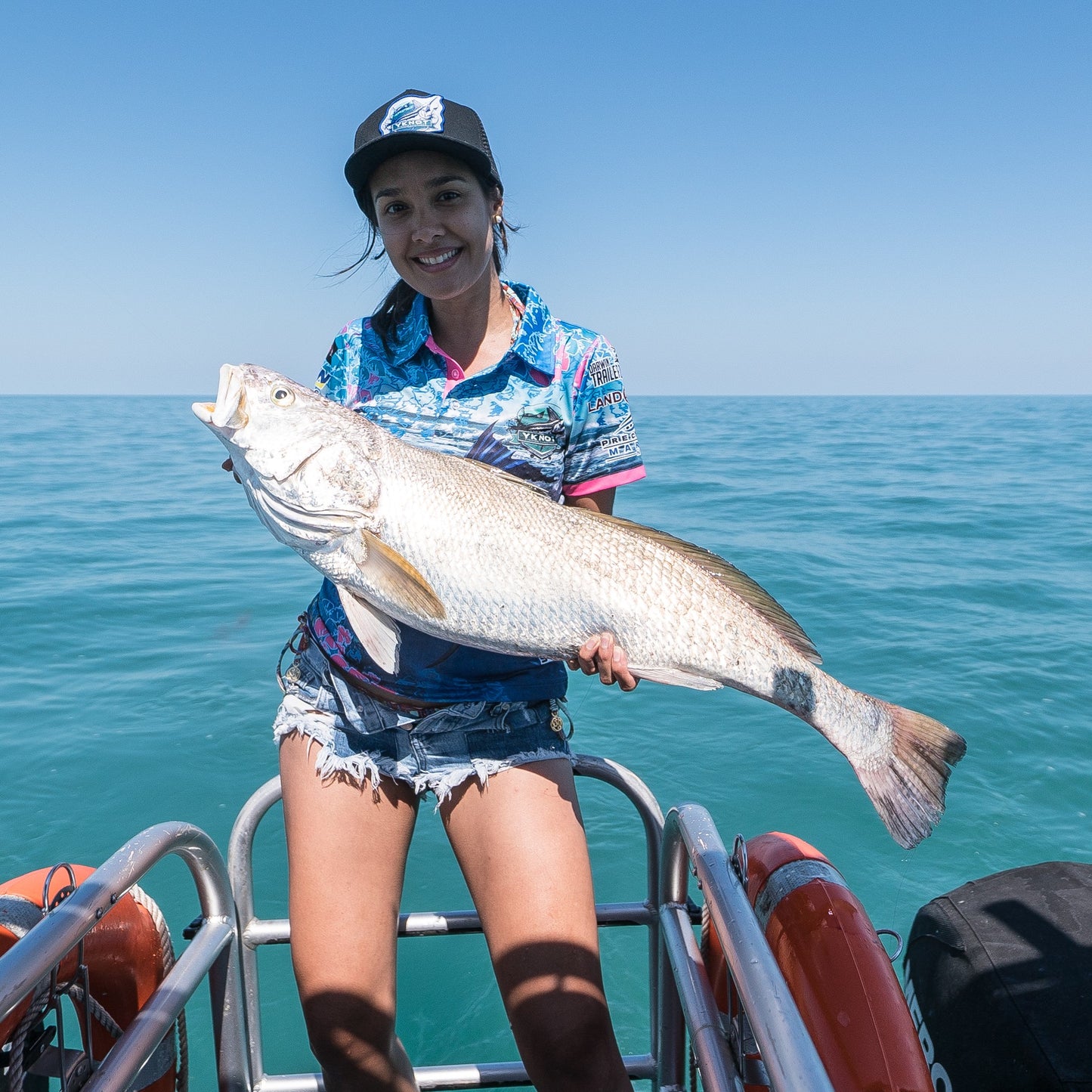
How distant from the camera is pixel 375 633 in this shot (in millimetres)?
2273

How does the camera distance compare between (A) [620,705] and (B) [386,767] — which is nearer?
(B) [386,767]

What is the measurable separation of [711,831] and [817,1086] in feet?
2.92

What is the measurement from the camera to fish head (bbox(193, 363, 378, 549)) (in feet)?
7.70

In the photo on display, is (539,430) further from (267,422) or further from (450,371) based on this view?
(267,422)

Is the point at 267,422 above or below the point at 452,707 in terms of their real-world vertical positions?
above

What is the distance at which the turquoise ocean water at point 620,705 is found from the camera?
5.52 meters

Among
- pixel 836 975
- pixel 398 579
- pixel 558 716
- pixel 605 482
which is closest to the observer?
pixel 836 975

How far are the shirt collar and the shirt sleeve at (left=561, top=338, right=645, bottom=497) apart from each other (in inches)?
4.5

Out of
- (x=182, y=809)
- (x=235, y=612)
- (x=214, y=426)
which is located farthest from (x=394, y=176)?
(x=235, y=612)

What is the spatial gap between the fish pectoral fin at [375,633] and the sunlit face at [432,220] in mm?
881

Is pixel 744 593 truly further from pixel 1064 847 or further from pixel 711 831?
pixel 1064 847

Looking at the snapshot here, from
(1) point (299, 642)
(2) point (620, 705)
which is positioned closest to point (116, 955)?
(1) point (299, 642)

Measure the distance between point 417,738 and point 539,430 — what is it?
896 mm

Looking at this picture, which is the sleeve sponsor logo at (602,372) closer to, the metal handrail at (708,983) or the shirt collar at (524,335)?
the shirt collar at (524,335)
